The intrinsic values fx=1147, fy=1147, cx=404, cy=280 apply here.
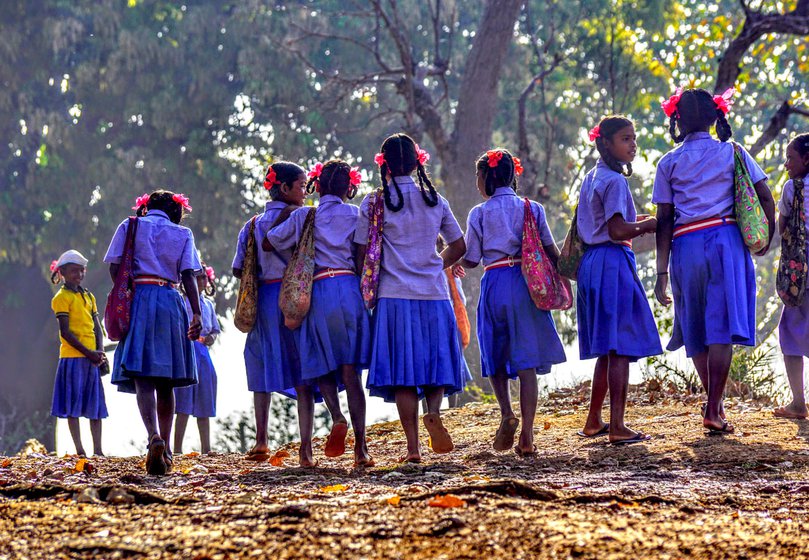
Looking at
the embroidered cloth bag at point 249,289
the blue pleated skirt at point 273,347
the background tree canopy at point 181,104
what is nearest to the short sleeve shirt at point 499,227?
the blue pleated skirt at point 273,347

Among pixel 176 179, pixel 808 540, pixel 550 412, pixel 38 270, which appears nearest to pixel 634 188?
pixel 176 179

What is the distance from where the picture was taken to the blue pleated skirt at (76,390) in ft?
36.5

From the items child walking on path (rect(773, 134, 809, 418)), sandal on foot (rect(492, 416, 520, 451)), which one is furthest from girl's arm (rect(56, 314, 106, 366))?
child walking on path (rect(773, 134, 809, 418))

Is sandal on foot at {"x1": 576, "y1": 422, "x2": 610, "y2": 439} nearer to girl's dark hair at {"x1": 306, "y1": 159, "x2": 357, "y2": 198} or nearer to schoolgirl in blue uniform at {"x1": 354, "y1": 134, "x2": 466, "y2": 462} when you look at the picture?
schoolgirl in blue uniform at {"x1": 354, "y1": 134, "x2": 466, "y2": 462}

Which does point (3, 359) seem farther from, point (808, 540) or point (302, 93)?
point (808, 540)

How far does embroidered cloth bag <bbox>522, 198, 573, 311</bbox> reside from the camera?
7098 mm

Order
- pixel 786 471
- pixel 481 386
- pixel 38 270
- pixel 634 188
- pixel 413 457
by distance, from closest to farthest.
A: pixel 786 471 < pixel 413 457 < pixel 481 386 < pixel 38 270 < pixel 634 188

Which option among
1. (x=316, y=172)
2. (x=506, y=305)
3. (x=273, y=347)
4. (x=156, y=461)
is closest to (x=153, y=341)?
(x=273, y=347)

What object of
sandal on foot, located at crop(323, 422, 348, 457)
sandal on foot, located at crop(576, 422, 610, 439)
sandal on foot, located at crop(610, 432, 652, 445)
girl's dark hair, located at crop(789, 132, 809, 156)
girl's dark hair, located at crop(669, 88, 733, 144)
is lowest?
sandal on foot, located at crop(610, 432, 652, 445)

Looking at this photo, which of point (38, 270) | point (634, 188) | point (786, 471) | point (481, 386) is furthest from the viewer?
point (634, 188)

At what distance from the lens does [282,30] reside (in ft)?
67.5

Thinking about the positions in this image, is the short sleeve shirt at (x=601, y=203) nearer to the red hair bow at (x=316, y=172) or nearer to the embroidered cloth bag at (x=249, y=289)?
the red hair bow at (x=316, y=172)

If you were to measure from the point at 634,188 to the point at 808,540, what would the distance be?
20889 millimetres

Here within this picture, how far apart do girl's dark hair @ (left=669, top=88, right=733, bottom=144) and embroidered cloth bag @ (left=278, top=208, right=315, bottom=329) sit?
95.6 inches
